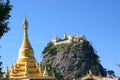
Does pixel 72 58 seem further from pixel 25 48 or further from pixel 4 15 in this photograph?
pixel 4 15

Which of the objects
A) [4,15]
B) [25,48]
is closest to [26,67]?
[25,48]

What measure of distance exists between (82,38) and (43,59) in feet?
33.6

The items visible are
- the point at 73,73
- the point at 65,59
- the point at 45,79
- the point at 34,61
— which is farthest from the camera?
the point at 65,59

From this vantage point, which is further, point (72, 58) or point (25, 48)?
point (72, 58)

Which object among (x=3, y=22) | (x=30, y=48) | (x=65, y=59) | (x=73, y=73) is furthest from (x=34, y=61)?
(x=65, y=59)

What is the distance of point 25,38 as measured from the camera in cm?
4350

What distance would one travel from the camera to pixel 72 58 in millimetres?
103750

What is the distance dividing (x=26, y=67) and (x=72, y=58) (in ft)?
207

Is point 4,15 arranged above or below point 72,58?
below

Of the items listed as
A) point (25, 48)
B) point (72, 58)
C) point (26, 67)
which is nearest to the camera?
point (26, 67)

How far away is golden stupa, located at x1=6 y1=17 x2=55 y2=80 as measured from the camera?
130 feet

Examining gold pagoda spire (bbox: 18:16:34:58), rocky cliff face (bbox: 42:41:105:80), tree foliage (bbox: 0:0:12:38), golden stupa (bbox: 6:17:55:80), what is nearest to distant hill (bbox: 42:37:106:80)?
rocky cliff face (bbox: 42:41:105:80)

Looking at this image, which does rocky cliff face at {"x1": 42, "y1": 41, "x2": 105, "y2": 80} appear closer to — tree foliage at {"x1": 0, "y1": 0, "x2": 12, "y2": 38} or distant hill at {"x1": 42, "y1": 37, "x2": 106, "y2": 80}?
distant hill at {"x1": 42, "y1": 37, "x2": 106, "y2": 80}

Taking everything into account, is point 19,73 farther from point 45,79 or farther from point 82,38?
point 82,38
